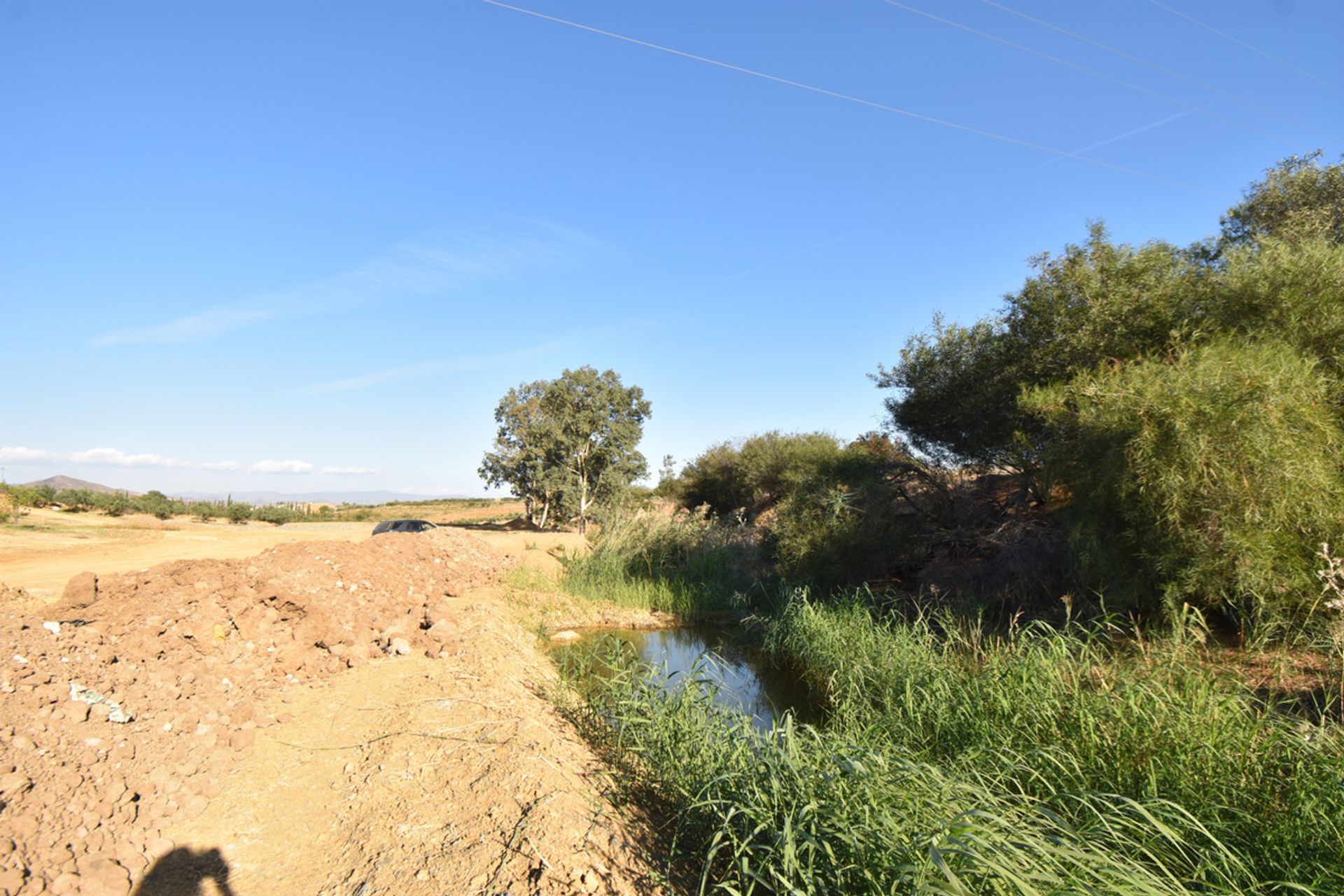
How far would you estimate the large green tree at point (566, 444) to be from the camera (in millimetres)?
31141

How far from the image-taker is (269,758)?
5.06m

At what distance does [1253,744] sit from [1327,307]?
593cm

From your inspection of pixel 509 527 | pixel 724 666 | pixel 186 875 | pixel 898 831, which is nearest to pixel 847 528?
pixel 724 666

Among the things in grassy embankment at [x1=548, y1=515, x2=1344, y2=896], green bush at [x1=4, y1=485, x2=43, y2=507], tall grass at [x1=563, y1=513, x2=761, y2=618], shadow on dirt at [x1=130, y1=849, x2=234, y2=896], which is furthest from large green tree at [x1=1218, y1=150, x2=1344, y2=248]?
green bush at [x1=4, y1=485, x2=43, y2=507]

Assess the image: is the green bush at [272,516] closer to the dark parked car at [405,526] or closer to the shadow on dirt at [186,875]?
the dark parked car at [405,526]

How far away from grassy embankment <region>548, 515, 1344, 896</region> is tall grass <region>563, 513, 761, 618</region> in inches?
310

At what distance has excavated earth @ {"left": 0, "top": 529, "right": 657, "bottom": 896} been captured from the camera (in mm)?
3553

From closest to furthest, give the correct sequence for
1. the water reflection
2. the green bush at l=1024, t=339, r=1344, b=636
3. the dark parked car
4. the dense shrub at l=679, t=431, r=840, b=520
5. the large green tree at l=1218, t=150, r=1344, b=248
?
the green bush at l=1024, t=339, r=1344, b=636 → the water reflection → the large green tree at l=1218, t=150, r=1344, b=248 → the dark parked car → the dense shrub at l=679, t=431, r=840, b=520

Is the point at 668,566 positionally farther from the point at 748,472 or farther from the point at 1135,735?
the point at 1135,735

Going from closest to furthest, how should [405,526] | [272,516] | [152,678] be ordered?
[152,678] < [405,526] < [272,516]

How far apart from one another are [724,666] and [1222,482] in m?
5.60

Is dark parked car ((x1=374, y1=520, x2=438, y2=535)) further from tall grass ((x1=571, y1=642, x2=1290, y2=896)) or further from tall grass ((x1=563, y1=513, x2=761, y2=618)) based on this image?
tall grass ((x1=571, y1=642, x2=1290, y2=896))

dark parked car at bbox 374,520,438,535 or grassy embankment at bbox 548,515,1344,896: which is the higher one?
dark parked car at bbox 374,520,438,535

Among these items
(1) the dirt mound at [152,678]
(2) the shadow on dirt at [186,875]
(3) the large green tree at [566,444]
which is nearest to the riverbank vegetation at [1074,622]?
(2) the shadow on dirt at [186,875]
